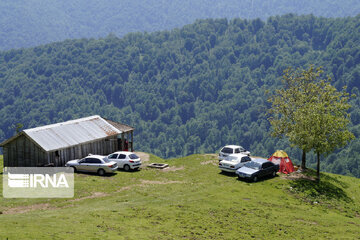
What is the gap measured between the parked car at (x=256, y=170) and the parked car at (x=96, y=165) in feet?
43.8

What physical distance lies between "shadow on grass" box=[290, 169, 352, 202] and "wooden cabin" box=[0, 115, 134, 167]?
79.9 ft

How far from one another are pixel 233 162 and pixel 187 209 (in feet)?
45.5

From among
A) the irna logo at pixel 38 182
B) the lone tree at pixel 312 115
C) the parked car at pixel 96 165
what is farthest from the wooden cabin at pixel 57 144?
the lone tree at pixel 312 115

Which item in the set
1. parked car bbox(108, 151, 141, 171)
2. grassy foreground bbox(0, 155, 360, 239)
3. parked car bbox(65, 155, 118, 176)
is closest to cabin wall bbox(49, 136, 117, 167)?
parked car bbox(65, 155, 118, 176)

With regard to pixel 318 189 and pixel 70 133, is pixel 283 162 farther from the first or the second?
pixel 70 133

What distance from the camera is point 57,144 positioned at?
4322 centimetres

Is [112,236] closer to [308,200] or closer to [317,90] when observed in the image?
[308,200]

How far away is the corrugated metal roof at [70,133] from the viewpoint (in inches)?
1676

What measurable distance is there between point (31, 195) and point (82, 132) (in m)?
17.2

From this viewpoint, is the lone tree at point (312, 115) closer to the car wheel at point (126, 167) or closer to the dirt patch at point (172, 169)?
the dirt patch at point (172, 169)

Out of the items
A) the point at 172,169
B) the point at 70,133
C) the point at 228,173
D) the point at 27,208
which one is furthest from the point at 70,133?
the point at 228,173

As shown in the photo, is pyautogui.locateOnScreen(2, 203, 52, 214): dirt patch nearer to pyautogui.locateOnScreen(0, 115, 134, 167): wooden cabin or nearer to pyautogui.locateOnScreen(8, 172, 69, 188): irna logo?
pyautogui.locateOnScreen(8, 172, 69, 188): irna logo

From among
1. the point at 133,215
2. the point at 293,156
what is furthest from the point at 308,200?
the point at 293,156

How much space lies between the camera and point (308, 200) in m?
36.0
